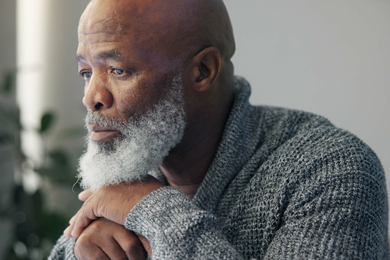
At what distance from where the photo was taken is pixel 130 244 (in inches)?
33.3

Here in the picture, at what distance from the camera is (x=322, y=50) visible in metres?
1.78

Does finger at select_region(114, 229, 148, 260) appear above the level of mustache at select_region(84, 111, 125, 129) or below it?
below

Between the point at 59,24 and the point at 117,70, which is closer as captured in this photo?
the point at 117,70

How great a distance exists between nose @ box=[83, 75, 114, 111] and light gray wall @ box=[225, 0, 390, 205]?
1132 millimetres

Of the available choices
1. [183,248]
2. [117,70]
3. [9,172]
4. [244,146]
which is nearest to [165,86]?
[117,70]

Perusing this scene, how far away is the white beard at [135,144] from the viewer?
2.94 ft

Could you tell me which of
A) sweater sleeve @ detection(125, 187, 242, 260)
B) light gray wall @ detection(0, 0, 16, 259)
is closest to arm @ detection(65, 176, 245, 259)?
sweater sleeve @ detection(125, 187, 242, 260)

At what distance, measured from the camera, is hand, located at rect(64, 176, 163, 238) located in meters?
0.85

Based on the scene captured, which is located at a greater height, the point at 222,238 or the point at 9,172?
the point at 222,238

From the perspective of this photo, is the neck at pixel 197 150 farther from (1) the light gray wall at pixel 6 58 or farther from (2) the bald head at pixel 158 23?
(1) the light gray wall at pixel 6 58

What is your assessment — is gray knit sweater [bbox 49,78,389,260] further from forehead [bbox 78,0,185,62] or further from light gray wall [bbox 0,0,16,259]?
light gray wall [bbox 0,0,16,259]

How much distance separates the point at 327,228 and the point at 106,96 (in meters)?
0.52

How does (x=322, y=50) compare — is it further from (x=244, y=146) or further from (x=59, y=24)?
(x=59, y=24)

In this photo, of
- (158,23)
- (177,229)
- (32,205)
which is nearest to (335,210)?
(177,229)
